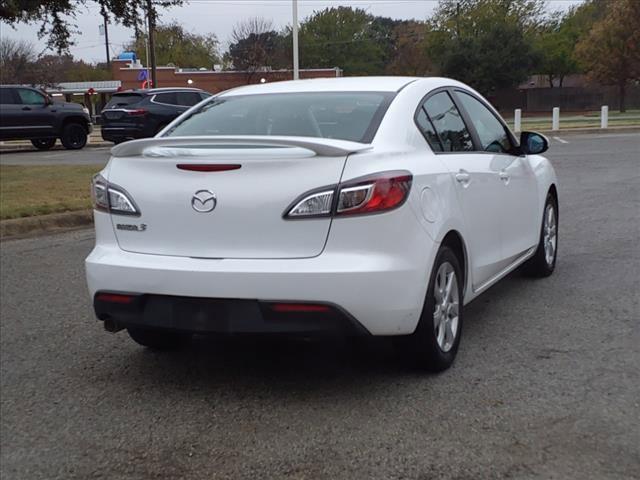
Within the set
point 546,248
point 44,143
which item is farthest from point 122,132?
point 546,248

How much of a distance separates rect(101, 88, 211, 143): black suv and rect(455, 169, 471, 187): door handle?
18.9 m

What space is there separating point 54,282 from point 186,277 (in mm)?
3458

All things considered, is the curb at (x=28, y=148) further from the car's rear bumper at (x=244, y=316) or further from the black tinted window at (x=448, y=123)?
the car's rear bumper at (x=244, y=316)

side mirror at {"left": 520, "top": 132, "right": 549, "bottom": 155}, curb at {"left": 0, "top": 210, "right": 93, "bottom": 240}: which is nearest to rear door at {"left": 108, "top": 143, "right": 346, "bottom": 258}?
side mirror at {"left": 520, "top": 132, "right": 549, "bottom": 155}

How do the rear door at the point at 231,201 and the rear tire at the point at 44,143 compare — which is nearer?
the rear door at the point at 231,201

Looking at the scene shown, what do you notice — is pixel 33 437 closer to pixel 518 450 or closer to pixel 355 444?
pixel 355 444

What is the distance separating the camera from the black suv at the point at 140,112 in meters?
22.8

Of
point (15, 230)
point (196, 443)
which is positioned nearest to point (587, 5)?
point (15, 230)

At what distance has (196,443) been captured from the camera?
359 cm

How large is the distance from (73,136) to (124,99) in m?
2.31

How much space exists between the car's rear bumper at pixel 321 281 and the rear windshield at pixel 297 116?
0.67m

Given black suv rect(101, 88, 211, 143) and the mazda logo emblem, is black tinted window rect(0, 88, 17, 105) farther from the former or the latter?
the mazda logo emblem

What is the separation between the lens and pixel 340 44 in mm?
82875

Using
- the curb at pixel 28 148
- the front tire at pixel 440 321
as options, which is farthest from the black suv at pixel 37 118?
the front tire at pixel 440 321
